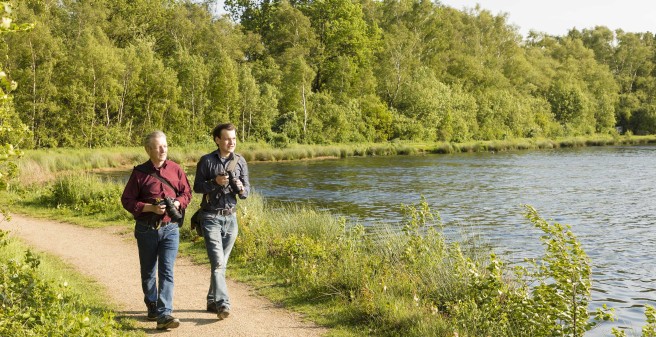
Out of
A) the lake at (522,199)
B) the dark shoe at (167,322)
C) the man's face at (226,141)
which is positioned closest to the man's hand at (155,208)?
the man's face at (226,141)

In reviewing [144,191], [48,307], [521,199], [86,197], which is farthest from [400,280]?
[521,199]

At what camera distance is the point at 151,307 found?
6777 mm

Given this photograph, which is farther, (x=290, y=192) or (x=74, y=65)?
(x=74, y=65)

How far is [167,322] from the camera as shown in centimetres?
653

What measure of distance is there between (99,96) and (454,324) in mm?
44373

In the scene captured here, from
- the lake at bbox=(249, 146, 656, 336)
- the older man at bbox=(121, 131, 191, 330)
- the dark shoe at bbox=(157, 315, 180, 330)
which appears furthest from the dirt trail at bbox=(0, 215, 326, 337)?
the lake at bbox=(249, 146, 656, 336)

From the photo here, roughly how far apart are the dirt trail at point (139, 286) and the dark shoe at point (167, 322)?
67mm

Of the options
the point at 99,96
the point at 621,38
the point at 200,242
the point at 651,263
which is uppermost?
the point at 621,38

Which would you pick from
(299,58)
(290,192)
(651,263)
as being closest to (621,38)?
(299,58)

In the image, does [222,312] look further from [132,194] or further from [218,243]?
[132,194]

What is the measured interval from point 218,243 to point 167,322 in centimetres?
100

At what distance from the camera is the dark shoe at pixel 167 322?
6.54 metres

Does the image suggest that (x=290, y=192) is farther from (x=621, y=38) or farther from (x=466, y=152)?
Answer: (x=621, y=38)

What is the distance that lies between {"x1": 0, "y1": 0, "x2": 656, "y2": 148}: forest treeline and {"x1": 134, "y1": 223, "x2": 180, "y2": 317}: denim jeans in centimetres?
2530
